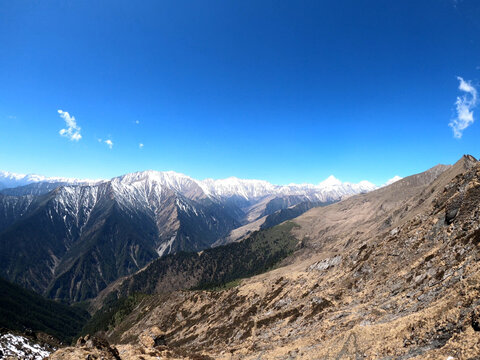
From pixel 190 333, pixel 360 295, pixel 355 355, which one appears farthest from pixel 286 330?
pixel 190 333

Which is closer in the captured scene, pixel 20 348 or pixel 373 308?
pixel 373 308

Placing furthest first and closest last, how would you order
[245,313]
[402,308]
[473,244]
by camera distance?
[245,313], [473,244], [402,308]

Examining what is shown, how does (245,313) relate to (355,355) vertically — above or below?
below

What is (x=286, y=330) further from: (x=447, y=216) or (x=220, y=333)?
(x=447, y=216)

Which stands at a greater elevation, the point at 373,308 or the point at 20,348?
the point at 373,308

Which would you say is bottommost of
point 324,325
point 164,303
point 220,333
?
point 164,303

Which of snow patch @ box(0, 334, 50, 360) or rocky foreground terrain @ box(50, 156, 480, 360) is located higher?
rocky foreground terrain @ box(50, 156, 480, 360)

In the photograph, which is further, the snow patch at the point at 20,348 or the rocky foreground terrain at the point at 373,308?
the snow patch at the point at 20,348

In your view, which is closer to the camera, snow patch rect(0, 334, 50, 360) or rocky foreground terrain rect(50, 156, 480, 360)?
rocky foreground terrain rect(50, 156, 480, 360)

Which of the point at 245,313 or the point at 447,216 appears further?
the point at 245,313

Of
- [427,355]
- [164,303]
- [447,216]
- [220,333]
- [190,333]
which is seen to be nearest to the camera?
[427,355]

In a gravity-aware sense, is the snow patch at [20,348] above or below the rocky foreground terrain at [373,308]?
below
